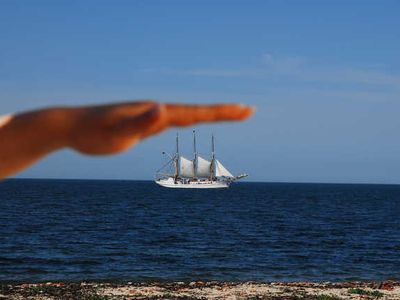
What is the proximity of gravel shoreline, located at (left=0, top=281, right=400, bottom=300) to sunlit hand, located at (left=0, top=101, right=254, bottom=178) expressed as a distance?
24.4 meters

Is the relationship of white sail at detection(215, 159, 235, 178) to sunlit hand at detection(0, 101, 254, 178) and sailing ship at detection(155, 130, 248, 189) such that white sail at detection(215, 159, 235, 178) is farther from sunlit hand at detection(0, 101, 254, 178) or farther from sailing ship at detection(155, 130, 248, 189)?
sunlit hand at detection(0, 101, 254, 178)

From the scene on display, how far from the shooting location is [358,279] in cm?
3719

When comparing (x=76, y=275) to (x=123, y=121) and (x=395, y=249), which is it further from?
(x=123, y=121)

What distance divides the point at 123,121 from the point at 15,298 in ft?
84.1

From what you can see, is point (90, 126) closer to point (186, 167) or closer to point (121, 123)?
point (121, 123)

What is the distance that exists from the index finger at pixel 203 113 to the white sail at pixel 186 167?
189 meters

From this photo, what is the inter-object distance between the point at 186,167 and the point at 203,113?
622ft

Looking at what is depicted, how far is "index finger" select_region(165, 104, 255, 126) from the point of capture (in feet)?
3.69

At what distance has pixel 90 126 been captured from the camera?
1.05 m

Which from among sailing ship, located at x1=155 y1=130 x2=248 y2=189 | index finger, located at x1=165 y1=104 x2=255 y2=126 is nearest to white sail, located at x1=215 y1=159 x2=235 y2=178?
sailing ship, located at x1=155 y1=130 x2=248 y2=189

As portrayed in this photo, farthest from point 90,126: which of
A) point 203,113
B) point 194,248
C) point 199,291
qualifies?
point 194,248

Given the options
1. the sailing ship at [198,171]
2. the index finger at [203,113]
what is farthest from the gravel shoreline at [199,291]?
the sailing ship at [198,171]

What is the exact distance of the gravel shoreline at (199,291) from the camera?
84.2 ft

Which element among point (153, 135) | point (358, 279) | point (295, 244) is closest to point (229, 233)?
point (295, 244)
